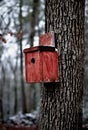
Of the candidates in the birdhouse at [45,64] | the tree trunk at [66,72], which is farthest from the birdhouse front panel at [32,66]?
the tree trunk at [66,72]

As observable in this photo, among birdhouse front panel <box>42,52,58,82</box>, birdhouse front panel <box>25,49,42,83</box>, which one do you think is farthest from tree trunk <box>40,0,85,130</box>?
birdhouse front panel <box>25,49,42,83</box>

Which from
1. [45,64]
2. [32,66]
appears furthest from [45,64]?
[32,66]

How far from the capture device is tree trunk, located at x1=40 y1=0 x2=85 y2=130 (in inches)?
131

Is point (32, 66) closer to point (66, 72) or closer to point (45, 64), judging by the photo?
point (45, 64)

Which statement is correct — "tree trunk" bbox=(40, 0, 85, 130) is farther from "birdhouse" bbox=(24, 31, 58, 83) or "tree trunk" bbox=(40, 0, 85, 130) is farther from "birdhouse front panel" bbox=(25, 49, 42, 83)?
"birdhouse front panel" bbox=(25, 49, 42, 83)

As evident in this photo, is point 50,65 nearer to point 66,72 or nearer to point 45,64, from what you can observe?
point 45,64

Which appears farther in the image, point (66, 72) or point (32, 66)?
point (32, 66)

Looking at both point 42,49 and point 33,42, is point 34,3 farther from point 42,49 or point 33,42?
point 42,49

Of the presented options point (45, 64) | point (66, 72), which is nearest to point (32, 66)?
point (45, 64)

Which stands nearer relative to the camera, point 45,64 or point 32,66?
point 45,64

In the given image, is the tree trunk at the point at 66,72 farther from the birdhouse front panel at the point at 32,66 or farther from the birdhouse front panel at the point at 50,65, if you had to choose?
the birdhouse front panel at the point at 32,66

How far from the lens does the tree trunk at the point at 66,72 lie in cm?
333

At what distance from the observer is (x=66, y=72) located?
3.34 metres

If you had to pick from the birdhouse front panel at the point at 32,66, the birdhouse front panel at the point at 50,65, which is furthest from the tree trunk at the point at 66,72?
the birdhouse front panel at the point at 32,66
